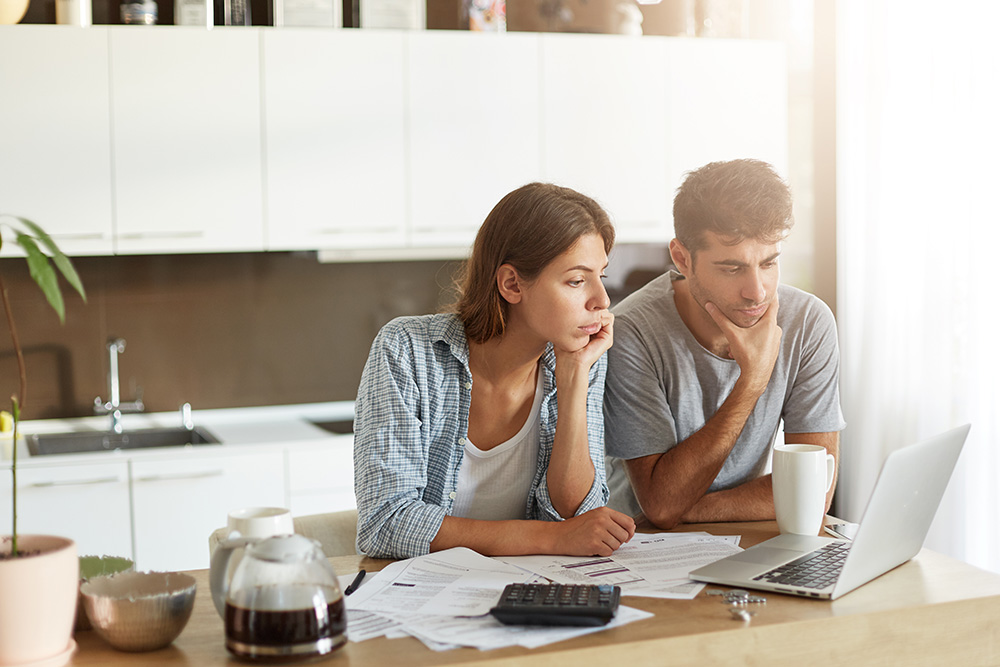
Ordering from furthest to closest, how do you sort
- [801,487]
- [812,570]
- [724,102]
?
[724,102], [801,487], [812,570]

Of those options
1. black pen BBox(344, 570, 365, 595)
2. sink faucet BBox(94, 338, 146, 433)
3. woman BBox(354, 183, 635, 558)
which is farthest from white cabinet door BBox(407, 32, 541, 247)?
black pen BBox(344, 570, 365, 595)

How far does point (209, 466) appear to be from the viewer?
2930 mm

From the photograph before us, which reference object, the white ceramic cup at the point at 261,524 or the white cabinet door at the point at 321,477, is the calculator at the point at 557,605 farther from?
the white cabinet door at the point at 321,477

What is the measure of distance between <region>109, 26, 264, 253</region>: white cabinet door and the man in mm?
1625

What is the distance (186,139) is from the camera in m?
3.12

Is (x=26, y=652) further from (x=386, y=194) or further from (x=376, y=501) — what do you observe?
(x=386, y=194)

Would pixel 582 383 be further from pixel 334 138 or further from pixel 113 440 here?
pixel 113 440

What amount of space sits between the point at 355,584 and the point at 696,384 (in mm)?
887

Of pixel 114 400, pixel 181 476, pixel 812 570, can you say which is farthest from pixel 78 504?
pixel 812 570

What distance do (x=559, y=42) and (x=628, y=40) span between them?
259 millimetres

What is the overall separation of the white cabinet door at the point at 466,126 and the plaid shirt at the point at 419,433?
158 cm

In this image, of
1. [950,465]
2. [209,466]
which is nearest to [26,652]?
[950,465]

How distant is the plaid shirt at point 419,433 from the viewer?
5.08 ft

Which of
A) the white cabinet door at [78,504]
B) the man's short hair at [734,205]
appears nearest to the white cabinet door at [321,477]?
the white cabinet door at [78,504]
